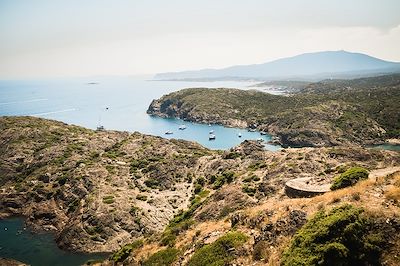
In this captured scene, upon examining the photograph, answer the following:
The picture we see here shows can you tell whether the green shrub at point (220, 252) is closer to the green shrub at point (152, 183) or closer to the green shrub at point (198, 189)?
the green shrub at point (198, 189)

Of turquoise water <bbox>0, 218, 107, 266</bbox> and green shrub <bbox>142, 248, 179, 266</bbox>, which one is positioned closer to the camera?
green shrub <bbox>142, 248, 179, 266</bbox>

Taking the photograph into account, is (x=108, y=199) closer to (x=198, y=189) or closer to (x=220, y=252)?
(x=198, y=189)

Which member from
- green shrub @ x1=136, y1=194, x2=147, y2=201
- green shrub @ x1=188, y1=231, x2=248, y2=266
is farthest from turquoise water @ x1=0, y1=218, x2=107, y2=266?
green shrub @ x1=188, y1=231, x2=248, y2=266

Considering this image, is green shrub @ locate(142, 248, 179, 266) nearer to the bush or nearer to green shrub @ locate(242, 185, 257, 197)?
the bush

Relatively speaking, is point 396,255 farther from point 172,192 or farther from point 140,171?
point 140,171

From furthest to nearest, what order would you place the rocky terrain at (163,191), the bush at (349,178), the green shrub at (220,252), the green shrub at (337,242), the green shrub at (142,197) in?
the green shrub at (142,197), the bush at (349,178), the rocky terrain at (163,191), the green shrub at (220,252), the green shrub at (337,242)

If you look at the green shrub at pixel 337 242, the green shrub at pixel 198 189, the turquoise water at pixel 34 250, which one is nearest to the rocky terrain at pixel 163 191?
Answer: the green shrub at pixel 198 189
